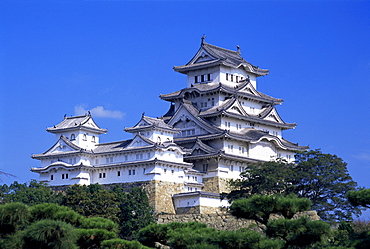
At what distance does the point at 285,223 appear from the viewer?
117 ft

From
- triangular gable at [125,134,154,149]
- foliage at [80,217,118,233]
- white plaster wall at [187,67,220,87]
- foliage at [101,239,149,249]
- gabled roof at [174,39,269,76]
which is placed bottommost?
foliage at [101,239,149,249]

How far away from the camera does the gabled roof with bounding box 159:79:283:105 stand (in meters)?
69.1

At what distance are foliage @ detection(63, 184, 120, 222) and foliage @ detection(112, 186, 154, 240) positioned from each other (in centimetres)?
61

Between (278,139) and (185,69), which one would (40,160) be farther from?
(278,139)

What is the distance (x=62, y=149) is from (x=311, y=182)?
71.6 ft

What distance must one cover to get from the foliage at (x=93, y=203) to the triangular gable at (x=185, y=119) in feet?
50.7

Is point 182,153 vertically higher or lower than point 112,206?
higher

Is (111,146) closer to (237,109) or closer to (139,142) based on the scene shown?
(139,142)

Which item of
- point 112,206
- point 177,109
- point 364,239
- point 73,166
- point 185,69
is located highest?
point 185,69

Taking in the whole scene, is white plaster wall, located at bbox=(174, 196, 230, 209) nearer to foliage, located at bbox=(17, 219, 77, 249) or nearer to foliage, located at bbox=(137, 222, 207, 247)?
foliage, located at bbox=(137, 222, 207, 247)

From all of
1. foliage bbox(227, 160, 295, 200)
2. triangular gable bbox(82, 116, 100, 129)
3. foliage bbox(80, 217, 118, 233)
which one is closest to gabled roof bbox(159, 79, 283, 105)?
triangular gable bbox(82, 116, 100, 129)

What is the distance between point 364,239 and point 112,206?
24206mm

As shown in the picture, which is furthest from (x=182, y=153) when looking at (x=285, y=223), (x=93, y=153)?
(x=285, y=223)

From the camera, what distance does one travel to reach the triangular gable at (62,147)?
6283 cm
